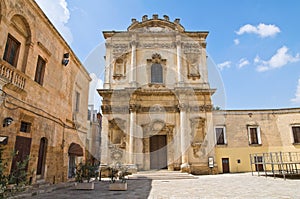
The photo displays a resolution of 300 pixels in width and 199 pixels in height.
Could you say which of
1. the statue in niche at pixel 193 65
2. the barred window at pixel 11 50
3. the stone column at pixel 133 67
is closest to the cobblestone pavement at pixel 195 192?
the barred window at pixel 11 50

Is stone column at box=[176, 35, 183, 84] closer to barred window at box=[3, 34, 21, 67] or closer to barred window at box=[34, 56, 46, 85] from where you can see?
barred window at box=[34, 56, 46, 85]

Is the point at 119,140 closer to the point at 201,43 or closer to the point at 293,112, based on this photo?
the point at 201,43

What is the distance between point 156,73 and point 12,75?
13.0 metres

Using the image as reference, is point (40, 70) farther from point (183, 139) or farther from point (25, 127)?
point (183, 139)

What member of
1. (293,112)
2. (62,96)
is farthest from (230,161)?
(62,96)

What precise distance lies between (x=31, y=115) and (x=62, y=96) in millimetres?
3035

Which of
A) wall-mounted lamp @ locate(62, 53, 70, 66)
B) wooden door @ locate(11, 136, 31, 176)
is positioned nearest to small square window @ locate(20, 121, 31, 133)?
wooden door @ locate(11, 136, 31, 176)

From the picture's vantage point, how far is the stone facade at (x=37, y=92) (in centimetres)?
671

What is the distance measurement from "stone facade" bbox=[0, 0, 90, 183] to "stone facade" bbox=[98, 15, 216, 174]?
15.0 feet

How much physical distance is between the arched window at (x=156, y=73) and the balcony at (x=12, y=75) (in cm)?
1205

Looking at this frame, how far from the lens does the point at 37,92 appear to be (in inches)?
329

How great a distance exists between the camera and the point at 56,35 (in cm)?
1010

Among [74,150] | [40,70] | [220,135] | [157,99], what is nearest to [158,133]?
[157,99]

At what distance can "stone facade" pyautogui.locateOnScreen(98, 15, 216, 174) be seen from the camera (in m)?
16.2
